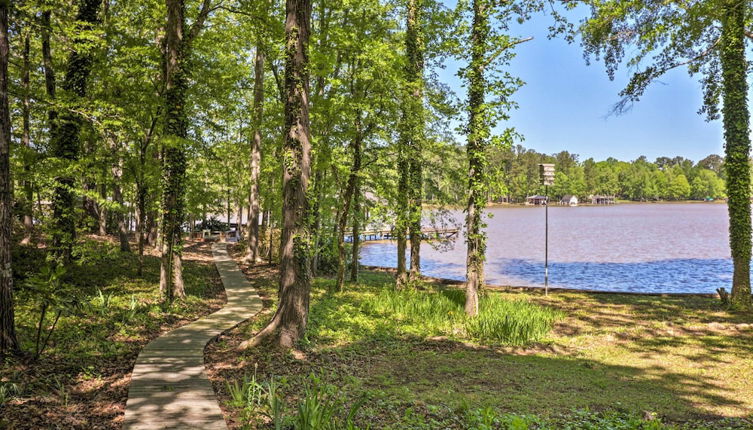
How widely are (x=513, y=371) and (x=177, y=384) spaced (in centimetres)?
524

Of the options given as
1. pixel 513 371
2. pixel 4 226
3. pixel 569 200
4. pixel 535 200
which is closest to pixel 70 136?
pixel 4 226

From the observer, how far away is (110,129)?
970 cm

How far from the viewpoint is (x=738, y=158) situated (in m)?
11.8

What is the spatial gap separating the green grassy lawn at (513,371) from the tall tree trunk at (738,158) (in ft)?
4.51

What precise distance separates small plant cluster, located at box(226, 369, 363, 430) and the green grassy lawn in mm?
41

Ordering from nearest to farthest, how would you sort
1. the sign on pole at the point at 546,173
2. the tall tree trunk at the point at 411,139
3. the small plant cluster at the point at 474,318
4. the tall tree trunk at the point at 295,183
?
the tall tree trunk at the point at 295,183 → the small plant cluster at the point at 474,318 → the tall tree trunk at the point at 411,139 → the sign on pole at the point at 546,173

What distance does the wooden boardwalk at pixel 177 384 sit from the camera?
4852mm

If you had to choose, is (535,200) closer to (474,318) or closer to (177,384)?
(474,318)

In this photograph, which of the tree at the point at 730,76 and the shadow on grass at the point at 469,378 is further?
the tree at the point at 730,76

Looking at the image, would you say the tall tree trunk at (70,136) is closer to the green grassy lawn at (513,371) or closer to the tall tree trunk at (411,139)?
the green grassy lawn at (513,371)

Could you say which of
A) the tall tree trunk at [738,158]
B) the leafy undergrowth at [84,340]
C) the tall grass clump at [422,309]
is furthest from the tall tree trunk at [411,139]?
the tall tree trunk at [738,158]

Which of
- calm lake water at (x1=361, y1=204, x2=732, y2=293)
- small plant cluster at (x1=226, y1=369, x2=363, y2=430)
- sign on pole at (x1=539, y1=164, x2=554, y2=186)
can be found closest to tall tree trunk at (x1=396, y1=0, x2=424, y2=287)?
calm lake water at (x1=361, y1=204, x2=732, y2=293)

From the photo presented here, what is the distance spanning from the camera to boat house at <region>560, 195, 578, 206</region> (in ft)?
461

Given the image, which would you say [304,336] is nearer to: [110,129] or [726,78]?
[110,129]
